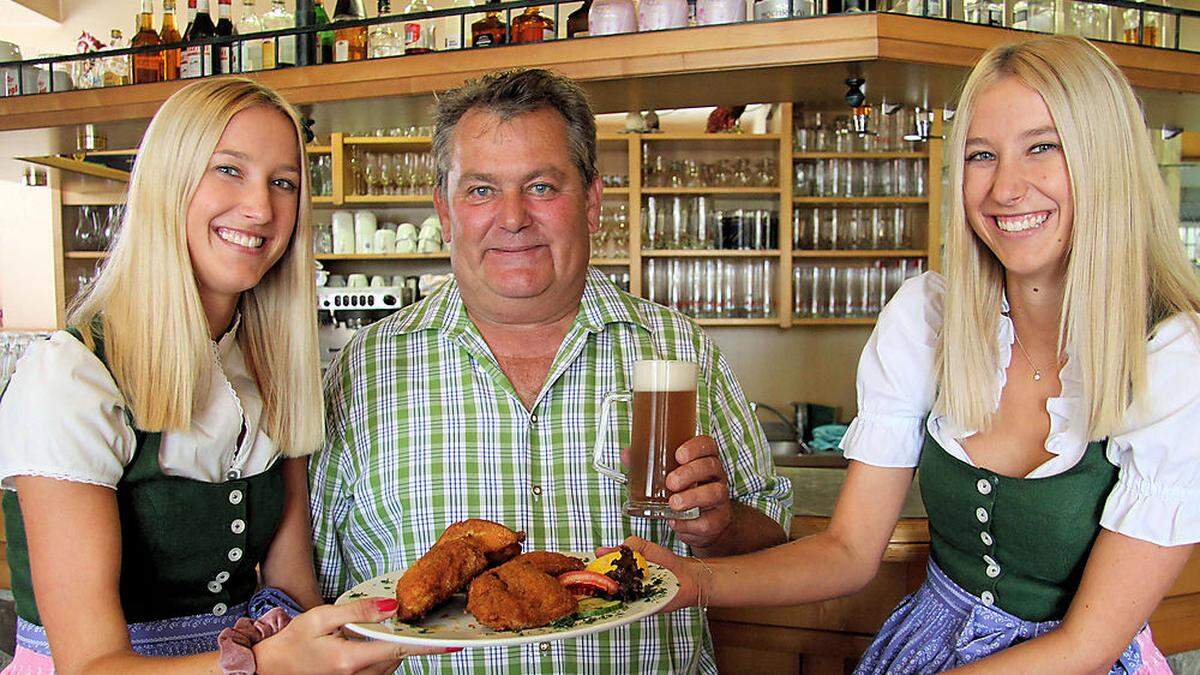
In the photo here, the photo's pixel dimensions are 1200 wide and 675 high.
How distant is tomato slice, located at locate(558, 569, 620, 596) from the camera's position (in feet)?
4.26

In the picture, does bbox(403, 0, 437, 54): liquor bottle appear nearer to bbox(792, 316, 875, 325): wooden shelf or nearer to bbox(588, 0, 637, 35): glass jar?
bbox(588, 0, 637, 35): glass jar

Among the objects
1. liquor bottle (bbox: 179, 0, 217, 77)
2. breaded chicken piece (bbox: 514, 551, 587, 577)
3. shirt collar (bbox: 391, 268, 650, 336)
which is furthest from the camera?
liquor bottle (bbox: 179, 0, 217, 77)

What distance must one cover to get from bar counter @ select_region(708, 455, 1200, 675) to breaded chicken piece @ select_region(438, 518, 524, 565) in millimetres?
1007

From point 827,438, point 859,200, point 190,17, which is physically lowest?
point 827,438

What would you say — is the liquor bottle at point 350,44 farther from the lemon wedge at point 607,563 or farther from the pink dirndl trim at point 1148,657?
the pink dirndl trim at point 1148,657

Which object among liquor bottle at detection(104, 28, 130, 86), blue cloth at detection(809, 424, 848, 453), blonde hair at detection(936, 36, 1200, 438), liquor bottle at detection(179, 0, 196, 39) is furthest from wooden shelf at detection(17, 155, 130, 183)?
blonde hair at detection(936, 36, 1200, 438)

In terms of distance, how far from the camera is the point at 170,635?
147 centimetres

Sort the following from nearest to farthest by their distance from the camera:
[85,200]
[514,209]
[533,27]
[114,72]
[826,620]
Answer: [514,209], [826,620], [533,27], [114,72], [85,200]

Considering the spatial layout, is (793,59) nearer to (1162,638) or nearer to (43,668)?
(1162,638)

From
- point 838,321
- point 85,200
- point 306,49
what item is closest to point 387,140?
point 85,200

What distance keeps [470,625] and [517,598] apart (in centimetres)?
6

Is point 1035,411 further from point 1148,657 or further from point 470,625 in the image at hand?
point 470,625

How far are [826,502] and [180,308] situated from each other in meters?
1.67

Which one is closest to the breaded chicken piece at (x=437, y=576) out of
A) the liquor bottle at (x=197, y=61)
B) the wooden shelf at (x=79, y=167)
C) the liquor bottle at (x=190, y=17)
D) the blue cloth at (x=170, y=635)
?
the blue cloth at (x=170, y=635)
